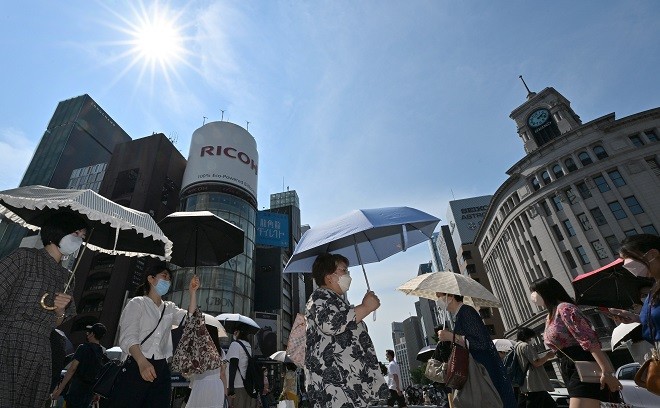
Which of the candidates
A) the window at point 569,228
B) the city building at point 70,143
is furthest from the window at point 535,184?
the city building at point 70,143

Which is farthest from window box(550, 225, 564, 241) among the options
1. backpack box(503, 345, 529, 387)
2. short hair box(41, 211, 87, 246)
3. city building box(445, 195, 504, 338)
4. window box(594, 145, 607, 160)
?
short hair box(41, 211, 87, 246)

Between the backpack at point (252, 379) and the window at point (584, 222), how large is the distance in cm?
4340

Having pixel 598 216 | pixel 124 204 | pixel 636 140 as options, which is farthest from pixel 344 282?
pixel 636 140

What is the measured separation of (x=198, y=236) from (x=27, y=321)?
7.70 feet

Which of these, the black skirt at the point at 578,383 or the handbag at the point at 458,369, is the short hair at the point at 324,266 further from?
the black skirt at the point at 578,383

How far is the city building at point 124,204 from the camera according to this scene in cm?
3272

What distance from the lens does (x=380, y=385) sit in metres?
2.60

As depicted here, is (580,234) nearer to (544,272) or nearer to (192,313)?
(544,272)

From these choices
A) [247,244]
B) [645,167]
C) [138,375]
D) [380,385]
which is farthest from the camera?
[247,244]

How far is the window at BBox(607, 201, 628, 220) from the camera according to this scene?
1374 inches

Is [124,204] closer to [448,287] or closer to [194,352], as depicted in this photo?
[194,352]

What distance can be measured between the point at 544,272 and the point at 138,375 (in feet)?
160

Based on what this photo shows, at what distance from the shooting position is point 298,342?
3102 mm

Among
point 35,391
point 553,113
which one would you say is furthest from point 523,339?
point 553,113
